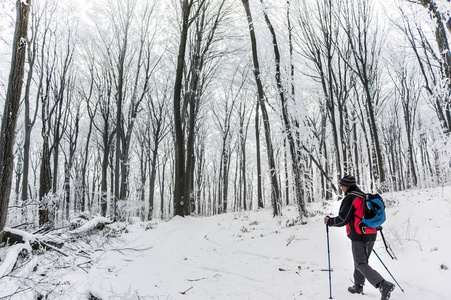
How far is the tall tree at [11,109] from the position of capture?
392cm

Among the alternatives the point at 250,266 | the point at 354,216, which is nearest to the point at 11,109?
the point at 250,266

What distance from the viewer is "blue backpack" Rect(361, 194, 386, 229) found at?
130 inches

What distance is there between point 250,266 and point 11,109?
200 inches

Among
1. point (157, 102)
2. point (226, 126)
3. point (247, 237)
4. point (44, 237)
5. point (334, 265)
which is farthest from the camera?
point (226, 126)

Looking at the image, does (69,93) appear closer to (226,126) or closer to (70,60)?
(70,60)

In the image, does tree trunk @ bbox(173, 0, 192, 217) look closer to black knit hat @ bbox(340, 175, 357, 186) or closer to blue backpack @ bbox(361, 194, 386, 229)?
black knit hat @ bbox(340, 175, 357, 186)

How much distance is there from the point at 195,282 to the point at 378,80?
16.6 meters

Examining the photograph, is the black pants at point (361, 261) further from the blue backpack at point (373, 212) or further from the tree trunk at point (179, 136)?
the tree trunk at point (179, 136)

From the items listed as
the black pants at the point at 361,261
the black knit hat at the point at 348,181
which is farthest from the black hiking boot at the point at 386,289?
the black knit hat at the point at 348,181

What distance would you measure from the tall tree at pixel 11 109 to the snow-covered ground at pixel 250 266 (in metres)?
0.95

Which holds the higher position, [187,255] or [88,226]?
[88,226]

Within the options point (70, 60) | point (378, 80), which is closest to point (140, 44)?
point (70, 60)

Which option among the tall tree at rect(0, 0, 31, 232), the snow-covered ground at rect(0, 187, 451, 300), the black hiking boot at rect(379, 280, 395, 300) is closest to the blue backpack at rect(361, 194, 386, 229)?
the black hiking boot at rect(379, 280, 395, 300)

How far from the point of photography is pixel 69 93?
13484 mm
